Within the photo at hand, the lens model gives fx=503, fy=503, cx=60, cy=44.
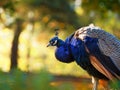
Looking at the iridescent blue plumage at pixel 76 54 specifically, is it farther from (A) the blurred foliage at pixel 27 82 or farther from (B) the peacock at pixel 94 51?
(A) the blurred foliage at pixel 27 82

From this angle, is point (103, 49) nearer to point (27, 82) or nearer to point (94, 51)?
point (94, 51)

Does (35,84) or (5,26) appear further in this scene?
(5,26)

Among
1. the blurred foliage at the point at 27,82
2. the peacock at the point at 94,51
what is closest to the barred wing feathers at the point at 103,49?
the peacock at the point at 94,51

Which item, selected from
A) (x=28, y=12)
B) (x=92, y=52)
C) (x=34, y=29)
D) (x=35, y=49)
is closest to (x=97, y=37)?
(x=92, y=52)

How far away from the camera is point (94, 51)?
12.5 feet

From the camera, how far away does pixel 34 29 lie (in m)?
29.3

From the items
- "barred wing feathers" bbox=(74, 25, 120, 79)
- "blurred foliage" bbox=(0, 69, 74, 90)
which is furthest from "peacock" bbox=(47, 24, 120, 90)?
"blurred foliage" bbox=(0, 69, 74, 90)

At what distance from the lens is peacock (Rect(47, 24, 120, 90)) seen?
3613 mm

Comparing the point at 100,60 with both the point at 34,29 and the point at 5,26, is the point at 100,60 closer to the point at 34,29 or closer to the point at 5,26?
the point at 5,26

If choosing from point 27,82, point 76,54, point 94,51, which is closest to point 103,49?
point 94,51

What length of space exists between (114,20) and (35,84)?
3233 cm

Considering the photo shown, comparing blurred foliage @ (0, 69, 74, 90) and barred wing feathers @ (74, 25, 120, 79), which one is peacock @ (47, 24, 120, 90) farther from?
blurred foliage @ (0, 69, 74, 90)

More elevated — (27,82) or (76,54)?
(76,54)

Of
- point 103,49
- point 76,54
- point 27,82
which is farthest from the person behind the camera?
point 76,54
